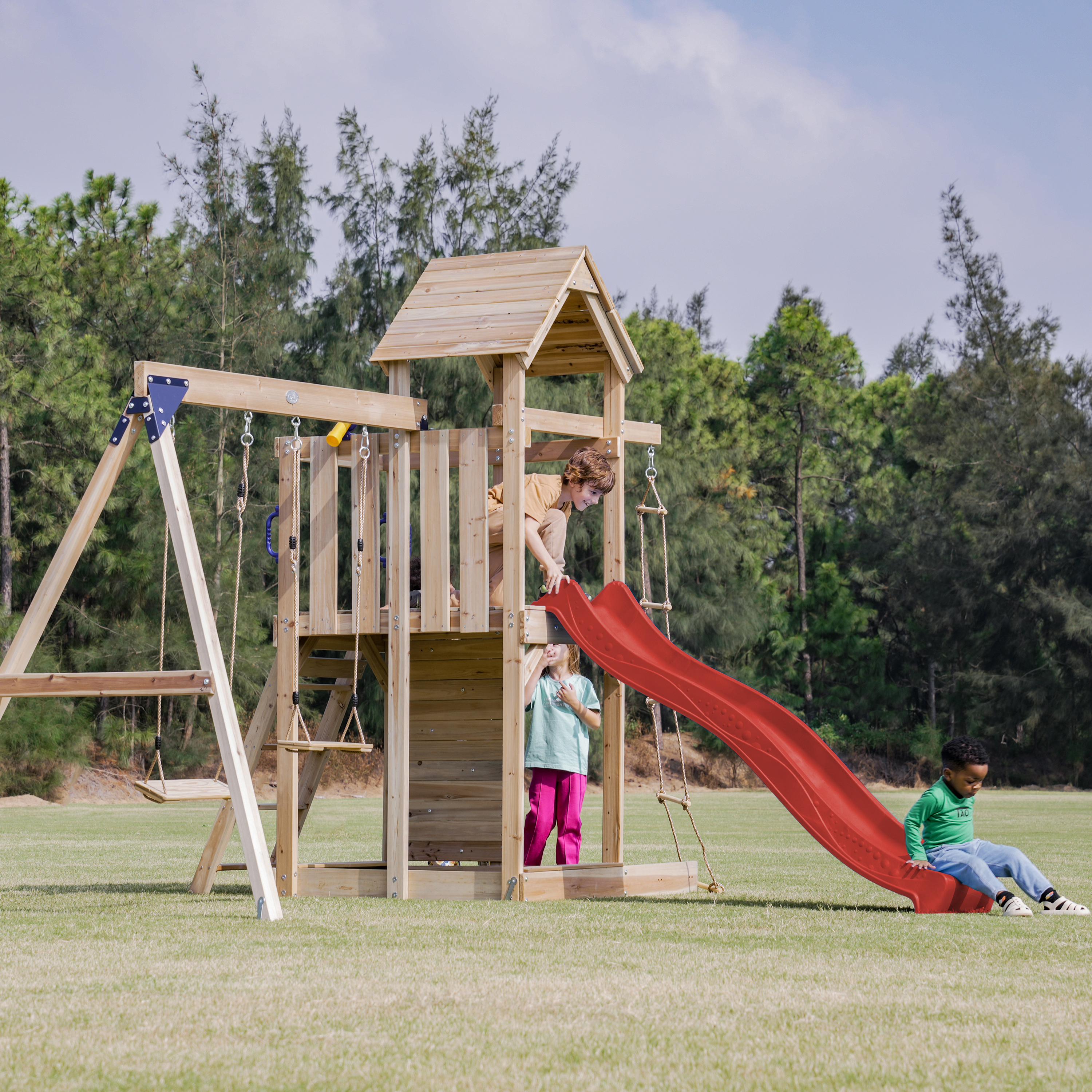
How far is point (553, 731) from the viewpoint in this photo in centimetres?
991

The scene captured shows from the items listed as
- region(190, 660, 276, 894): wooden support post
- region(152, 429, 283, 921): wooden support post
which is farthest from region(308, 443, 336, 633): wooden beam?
Answer: region(152, 429, 283, 921): wooden support post

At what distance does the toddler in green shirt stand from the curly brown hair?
2.83m

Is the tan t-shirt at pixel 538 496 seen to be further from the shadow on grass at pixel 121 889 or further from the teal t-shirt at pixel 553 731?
the shadow on grass at pixel 121 889

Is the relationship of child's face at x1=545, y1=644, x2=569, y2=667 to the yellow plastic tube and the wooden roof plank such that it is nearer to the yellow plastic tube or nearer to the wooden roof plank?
the wooden roof plank

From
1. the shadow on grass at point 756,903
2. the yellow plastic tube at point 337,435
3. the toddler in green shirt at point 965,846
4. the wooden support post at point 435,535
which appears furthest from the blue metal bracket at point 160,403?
the toddler in green shirt at point 965,846

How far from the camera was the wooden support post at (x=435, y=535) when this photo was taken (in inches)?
352

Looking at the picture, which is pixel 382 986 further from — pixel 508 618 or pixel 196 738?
pixel 196 738

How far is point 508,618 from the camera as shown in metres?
8.84

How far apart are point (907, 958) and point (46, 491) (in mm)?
27738

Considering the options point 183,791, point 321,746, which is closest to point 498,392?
point 321,746

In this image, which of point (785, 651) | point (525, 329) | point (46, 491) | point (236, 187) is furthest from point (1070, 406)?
point (525, 329)

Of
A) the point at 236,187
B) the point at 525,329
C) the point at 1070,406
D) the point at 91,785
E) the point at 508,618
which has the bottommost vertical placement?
the point at 91,785

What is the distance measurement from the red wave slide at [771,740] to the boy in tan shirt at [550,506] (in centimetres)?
34

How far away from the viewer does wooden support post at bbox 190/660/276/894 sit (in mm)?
8664
